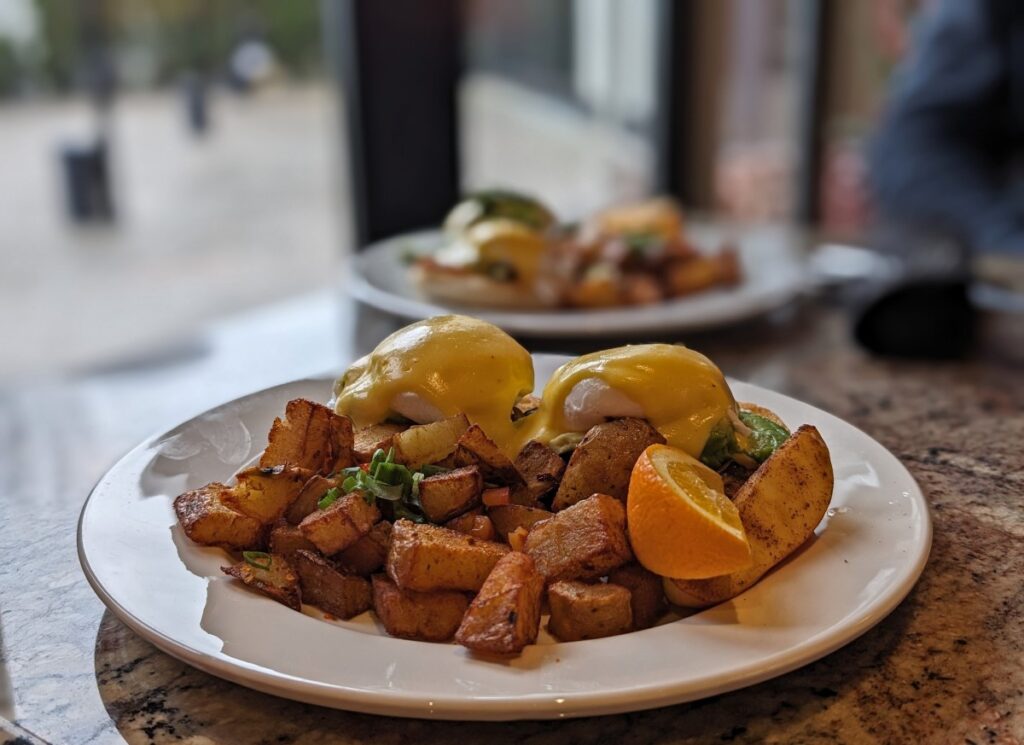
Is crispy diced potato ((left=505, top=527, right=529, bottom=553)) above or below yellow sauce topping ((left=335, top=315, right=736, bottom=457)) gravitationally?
below

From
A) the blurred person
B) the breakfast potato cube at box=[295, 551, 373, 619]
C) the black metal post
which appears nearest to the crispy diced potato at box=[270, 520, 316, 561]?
the breakfast potato cube at box=[295, 551, 373, 619]

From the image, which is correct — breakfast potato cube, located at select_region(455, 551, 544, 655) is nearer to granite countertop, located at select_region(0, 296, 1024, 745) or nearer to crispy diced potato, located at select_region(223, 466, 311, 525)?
granite countertop, located at select_region(0, 296, 1024, 745)

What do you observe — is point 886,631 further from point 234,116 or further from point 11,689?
point 234,116

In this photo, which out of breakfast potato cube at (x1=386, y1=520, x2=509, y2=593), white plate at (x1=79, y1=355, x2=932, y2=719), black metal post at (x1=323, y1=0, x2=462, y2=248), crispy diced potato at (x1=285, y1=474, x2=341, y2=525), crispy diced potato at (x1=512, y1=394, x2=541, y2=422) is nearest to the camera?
white plate at (x1=79, y1=355, x2=932, y2=719)

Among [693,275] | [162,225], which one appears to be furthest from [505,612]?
[162,225]

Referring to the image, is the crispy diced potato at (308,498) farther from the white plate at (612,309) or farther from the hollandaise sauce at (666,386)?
the white plate at (612,309)

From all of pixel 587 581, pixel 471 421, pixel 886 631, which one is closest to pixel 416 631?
pixel 587 581

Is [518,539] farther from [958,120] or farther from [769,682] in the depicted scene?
[958,120]
